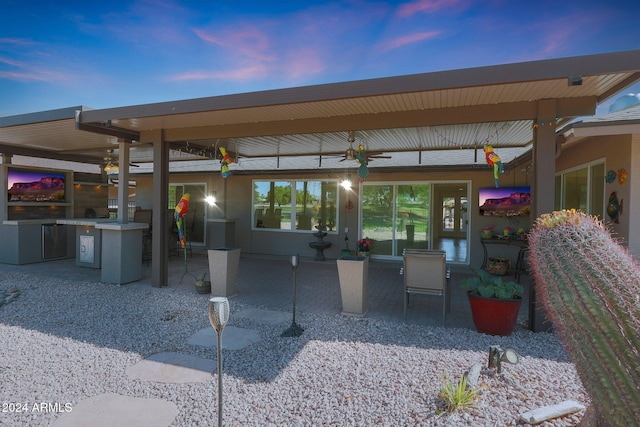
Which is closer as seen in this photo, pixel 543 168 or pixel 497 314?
pixel 497 314

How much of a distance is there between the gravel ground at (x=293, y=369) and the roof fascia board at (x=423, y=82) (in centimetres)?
257

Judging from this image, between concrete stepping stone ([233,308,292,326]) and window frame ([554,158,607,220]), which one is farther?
window frame ([554,158,607,220])

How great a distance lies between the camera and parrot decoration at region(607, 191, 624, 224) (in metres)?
4.52

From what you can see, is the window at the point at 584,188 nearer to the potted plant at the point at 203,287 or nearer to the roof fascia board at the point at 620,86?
the roof fascia board at the point at 620,86

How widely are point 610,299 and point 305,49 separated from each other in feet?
48.6

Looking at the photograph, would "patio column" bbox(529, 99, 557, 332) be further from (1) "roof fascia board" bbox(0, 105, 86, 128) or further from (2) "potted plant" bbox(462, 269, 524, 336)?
(1) "roof fascia board" bbox(0, 105, 86, 128)

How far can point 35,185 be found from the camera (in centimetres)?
862

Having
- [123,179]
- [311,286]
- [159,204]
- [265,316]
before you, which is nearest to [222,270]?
[265,316]

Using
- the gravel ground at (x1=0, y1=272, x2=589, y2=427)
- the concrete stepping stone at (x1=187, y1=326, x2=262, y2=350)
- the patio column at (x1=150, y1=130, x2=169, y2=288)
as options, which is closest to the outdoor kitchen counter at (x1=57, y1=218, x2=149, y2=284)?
the patio column at (x1=150, y1=130, x2=169, y2=288)

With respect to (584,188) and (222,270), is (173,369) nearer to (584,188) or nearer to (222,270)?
(222,270)

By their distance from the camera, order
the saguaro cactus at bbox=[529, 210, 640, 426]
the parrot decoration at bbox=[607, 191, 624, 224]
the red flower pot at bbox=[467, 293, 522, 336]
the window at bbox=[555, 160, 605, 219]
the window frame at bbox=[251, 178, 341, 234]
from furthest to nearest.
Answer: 1. the window frame at bbox=[251, 178, 341, 234]
2. the window at bbox=[555, 160, 605, 219]
3. the parrot decoration at bbox=[607, 191, 624, 224]
4. the red flower pot at bbox=[467, 293, 522, 336]
5. the saguaro cactus at bbox=[529, 210, 640, 426]

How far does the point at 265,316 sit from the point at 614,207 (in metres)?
4.75

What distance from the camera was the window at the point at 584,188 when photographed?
5230mm

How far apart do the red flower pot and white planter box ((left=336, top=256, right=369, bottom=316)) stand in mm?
1350
